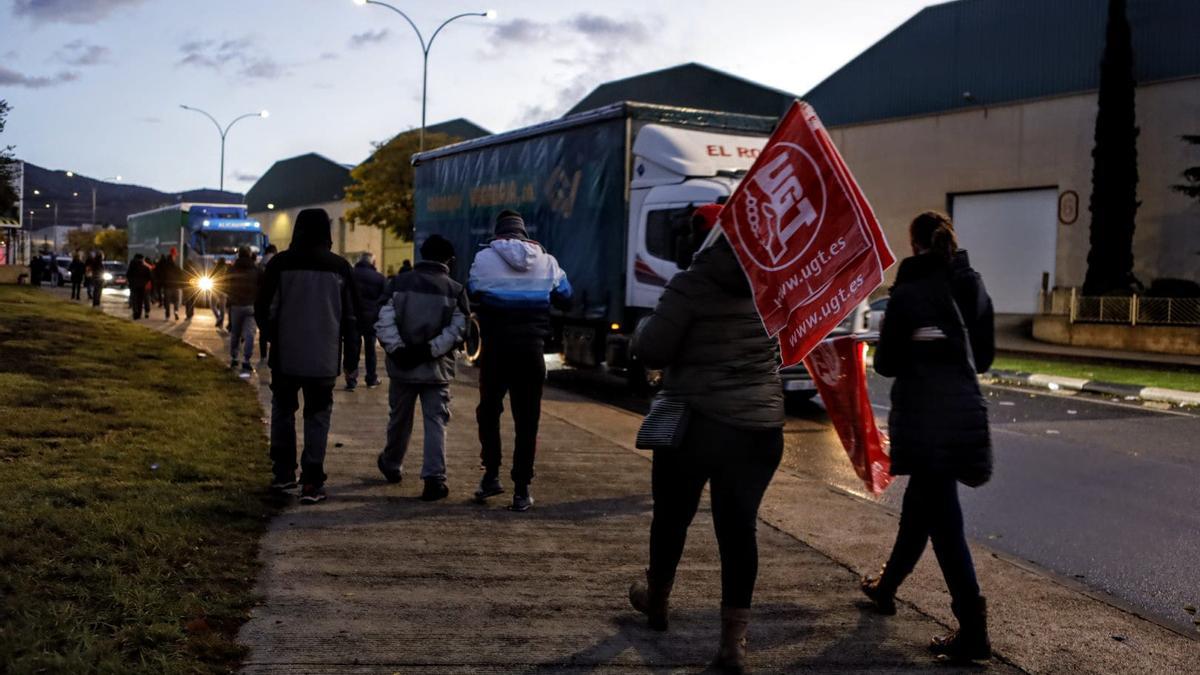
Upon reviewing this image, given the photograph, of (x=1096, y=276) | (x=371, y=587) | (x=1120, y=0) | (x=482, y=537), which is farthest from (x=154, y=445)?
(x=1120, y=0)

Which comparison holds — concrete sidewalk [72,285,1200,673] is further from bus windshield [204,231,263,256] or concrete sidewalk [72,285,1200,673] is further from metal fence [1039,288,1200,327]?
bus windshield [204,231,263,256]

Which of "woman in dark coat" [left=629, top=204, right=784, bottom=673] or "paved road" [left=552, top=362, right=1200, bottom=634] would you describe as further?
"paved road" [left=552, top=362, right=1200, bottom=634]

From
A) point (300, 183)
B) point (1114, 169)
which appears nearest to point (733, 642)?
point (1114, 169)

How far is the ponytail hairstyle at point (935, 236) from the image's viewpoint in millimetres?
5020

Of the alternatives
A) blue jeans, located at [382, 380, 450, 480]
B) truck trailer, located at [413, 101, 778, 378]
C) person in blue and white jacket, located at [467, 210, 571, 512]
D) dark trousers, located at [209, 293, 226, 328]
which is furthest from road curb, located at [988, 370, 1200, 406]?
dark trousers, located at [209, 293, 226, 328]

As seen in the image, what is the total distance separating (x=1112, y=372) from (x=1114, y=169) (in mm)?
12220

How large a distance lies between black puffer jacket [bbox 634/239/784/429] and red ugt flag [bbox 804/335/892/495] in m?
1.11

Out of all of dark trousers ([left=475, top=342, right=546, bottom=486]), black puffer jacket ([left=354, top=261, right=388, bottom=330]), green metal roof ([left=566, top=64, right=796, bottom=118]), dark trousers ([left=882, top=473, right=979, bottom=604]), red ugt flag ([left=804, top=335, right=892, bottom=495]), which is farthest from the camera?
green metal roof ([left=566, top=64, right=796, bottom=118])

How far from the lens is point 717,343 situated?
181 inches

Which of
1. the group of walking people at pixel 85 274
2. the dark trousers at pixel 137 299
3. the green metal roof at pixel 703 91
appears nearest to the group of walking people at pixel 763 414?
the dark trousers at pixel 137 299

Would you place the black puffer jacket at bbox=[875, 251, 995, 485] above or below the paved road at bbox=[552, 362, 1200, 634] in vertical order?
above

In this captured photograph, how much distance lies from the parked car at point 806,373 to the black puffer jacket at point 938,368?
8789mm

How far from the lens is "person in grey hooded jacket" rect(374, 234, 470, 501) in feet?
25.2

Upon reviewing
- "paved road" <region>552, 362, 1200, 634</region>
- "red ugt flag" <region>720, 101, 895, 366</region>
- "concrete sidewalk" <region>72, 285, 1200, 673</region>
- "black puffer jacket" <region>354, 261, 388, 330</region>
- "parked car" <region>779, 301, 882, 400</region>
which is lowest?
"paved road" <region>552, 362, 1200, 634</region>
